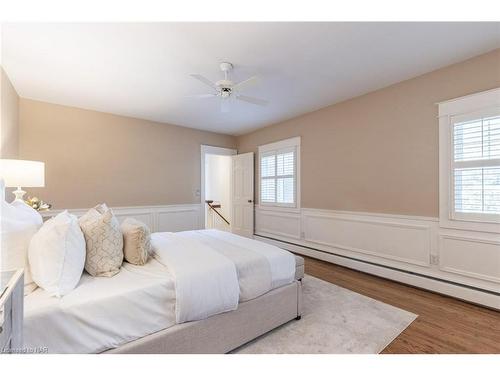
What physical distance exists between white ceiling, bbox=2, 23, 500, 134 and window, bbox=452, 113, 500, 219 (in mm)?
736

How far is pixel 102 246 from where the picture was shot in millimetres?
1561

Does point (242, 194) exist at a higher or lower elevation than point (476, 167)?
lower

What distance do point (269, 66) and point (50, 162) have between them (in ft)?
11.8

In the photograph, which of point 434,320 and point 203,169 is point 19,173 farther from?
point 434,320

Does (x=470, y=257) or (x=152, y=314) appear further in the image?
(x=470, y=257)

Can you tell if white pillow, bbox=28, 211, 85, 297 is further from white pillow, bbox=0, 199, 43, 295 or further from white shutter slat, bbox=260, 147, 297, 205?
white shutter slat, bbox=260, 147, 297, 205

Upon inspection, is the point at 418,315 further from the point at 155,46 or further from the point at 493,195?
the point at 155,46

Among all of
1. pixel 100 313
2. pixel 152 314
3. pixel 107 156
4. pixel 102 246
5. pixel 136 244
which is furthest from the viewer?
pixel 107 156

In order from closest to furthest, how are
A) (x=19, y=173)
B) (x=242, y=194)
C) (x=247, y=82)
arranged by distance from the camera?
(x=19, y=173) → (x=247, y=82) → (x=242, y=194)

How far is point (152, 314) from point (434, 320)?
2.40 metres

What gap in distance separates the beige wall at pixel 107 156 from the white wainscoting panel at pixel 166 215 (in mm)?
122

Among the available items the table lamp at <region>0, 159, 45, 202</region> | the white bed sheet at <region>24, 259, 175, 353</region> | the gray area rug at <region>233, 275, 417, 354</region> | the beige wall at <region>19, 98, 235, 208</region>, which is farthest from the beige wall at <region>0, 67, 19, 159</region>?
the gray area rug at <region>233, 275, 417, 354</region>

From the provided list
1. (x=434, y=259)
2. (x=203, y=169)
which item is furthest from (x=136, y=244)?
(x=203, y=169)

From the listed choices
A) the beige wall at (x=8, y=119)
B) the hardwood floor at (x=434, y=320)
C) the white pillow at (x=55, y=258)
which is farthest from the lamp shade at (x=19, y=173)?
the hardwood floor at (x=434, y=320)
